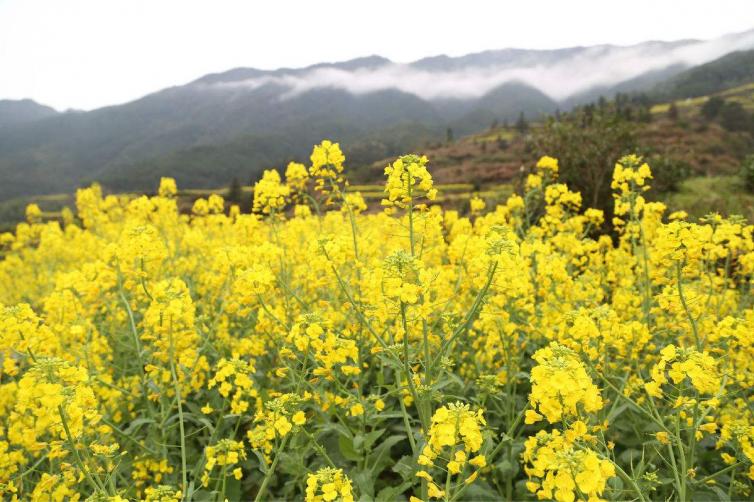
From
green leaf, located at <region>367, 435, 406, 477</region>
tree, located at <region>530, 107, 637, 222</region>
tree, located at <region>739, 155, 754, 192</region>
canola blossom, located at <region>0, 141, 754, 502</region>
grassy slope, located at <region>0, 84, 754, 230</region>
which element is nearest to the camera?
canola blossom, located at <region>0, 141, 754, 502</region>

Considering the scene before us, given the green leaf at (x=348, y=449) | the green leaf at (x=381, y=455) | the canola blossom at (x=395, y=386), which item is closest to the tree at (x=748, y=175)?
the canola blossom at (x=395, y=386)

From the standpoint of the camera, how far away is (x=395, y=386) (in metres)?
3.43

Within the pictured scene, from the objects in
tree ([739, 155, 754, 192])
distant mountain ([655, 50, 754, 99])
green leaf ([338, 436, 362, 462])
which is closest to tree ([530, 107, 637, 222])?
tree ([739, 155, 754, 192])

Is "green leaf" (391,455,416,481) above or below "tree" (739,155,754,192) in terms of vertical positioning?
above

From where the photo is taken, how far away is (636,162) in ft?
15.0

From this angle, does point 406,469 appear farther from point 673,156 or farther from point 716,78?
point 716,78

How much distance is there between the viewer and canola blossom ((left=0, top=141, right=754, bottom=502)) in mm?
2414

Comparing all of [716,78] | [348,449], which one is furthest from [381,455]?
[716,78]

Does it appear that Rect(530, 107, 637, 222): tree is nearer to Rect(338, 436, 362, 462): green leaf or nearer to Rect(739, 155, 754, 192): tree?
Rect(739, 155, 754, 192): tree

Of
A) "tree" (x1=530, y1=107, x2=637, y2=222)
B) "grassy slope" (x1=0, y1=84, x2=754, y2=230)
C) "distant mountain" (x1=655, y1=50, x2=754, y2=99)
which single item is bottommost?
"grassy slope" (x1=0, y1=84, x2=754, y2=230)

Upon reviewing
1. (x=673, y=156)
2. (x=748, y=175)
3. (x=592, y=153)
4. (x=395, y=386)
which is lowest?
(x=748, y=175)

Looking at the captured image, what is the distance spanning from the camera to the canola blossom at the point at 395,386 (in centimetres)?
241

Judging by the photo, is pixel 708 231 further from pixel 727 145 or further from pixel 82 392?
pixel 727 145

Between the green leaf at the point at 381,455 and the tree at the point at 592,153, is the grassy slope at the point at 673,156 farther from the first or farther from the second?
the green leaf at the point at 381,455
